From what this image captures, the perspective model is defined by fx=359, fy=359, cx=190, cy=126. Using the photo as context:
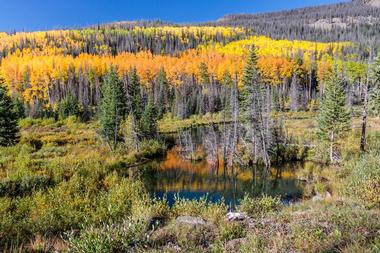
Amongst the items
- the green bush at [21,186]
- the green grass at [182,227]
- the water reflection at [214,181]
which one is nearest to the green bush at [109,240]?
the green grass at [182,227]

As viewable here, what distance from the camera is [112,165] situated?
3869 centimetres

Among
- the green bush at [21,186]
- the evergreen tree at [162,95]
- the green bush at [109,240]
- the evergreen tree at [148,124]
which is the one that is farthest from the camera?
the evergreen tree at [162,95]

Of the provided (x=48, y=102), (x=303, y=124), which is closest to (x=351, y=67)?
(x=303, y=124)

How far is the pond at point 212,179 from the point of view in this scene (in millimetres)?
32062

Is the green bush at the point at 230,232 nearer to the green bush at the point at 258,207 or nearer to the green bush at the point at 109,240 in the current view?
the green bush at the point at 109,240

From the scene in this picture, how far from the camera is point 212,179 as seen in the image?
38.2 meters

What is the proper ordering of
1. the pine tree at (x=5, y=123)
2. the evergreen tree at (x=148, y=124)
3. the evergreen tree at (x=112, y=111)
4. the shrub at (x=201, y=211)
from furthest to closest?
1. the evergreen tree at (x=148, y=124)
2. the evergreen tree at (x=112, y=111)
3. the pine tree at (x=5, y=123)
4. the shrub at (x=201, y=211)

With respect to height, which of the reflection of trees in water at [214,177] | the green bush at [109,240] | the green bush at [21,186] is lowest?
the reflection of trees in water at [214,177]

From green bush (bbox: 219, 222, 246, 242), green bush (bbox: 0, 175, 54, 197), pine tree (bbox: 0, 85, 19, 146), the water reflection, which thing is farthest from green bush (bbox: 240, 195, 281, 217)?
pine tree (bbox: 0, 85, 19, 146)

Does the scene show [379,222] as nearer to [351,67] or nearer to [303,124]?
[303,124]

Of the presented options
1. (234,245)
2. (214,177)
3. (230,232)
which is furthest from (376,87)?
(234,245)

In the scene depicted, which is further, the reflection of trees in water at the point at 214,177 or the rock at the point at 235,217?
the reflection of trees in water at the point at 214,177

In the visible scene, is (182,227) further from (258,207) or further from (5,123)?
(5,123)

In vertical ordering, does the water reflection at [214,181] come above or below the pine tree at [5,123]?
below
